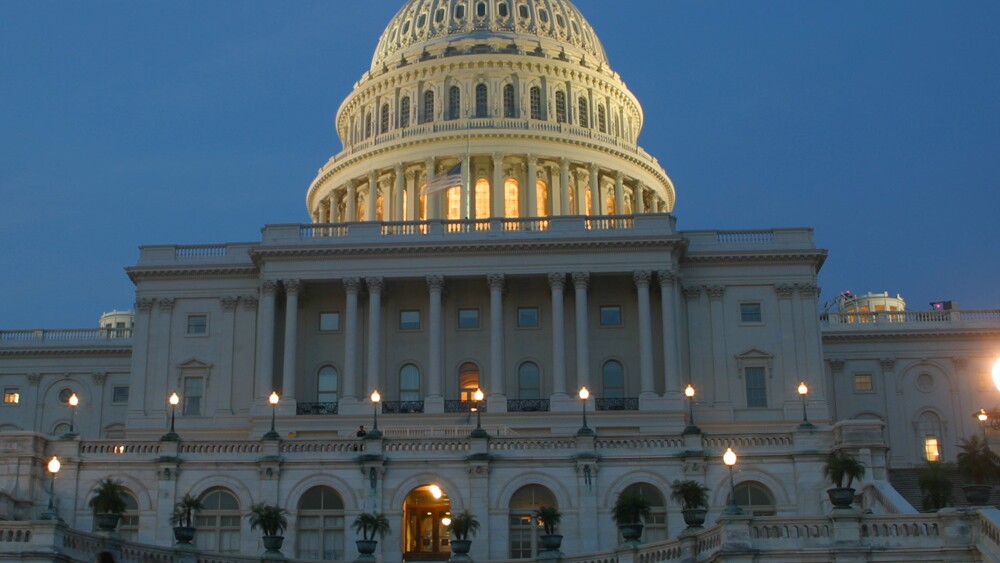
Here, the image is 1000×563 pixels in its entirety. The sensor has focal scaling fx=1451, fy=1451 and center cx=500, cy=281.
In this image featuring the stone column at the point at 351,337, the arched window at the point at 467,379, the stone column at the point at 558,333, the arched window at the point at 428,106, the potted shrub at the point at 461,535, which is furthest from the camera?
the arched window at the point at 428,106

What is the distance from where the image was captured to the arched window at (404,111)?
110 meters

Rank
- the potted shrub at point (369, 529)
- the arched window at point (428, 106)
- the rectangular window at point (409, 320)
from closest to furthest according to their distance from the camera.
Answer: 1. the potted shrub at point (369, 529)
2. the rectangular window at point (409, 320)
3. the arched window at point (428, 106)

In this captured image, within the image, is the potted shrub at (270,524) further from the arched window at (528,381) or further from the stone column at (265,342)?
the arched window at (528,381)

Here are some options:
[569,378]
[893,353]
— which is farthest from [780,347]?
[893,353]

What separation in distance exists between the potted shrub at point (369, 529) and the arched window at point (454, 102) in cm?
6047

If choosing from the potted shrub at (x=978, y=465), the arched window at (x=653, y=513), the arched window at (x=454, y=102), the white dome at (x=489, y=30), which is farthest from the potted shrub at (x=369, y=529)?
the white dome at (x=489, y=30)

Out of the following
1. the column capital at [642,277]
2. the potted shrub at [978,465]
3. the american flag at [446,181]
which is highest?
the american flag at [446,181]

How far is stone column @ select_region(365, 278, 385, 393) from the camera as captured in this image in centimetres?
7725

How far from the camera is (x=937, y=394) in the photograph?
92062mm

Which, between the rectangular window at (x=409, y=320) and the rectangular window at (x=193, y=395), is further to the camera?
the rectangular window at (x=409, y=320)

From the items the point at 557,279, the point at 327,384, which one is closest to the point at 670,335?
the point at 557,279

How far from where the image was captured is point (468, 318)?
80.4m

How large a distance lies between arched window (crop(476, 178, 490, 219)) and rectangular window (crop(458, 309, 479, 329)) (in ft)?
80.6

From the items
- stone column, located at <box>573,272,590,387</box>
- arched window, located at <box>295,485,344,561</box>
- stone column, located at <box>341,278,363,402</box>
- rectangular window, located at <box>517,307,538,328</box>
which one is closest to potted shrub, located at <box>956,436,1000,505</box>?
arched window, located at <box>295,485,344,561</box>
